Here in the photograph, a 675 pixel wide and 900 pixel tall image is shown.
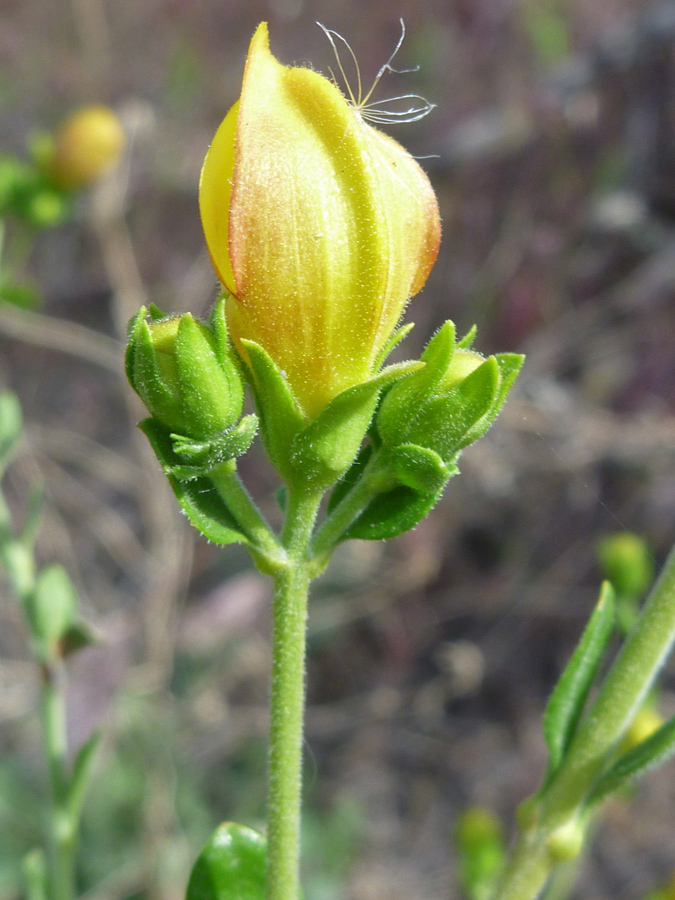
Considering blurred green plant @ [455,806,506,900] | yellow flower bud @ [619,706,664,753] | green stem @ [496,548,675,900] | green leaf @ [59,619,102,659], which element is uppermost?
green stem @ [496,548,675,900]

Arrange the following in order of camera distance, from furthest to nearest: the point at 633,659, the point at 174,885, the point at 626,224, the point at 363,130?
the point at 626,224, the point at 174,885, the point at 633,659, the point at 363,130

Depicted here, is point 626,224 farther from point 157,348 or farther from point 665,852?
point 157,348

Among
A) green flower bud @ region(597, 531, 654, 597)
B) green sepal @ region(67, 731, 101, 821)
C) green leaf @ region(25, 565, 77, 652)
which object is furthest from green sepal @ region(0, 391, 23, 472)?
green flower bud @ region(597, 531, 654, 597)

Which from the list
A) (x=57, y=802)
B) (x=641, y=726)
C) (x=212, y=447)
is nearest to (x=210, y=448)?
(x=212, y=447)

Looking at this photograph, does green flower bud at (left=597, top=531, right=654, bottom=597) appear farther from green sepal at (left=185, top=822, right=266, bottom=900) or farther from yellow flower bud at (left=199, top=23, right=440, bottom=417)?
yellow flower bud at (left=199, top=23, right=440, bottom=417)

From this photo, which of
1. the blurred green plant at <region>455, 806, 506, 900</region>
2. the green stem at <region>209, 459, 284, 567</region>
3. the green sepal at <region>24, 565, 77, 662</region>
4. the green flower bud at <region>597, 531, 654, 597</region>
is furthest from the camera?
the green flower bud at <region>597, 531, 654, 597</region>

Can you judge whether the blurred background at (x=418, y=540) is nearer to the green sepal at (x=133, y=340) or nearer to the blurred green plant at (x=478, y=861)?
the blurred green plant at (x=478, y=861)

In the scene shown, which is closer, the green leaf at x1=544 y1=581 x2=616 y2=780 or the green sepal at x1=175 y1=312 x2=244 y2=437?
the green sepal at x1=175 y1=312 x2=244 y2=437

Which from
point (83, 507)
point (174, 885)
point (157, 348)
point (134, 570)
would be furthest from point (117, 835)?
point (157, 348)
